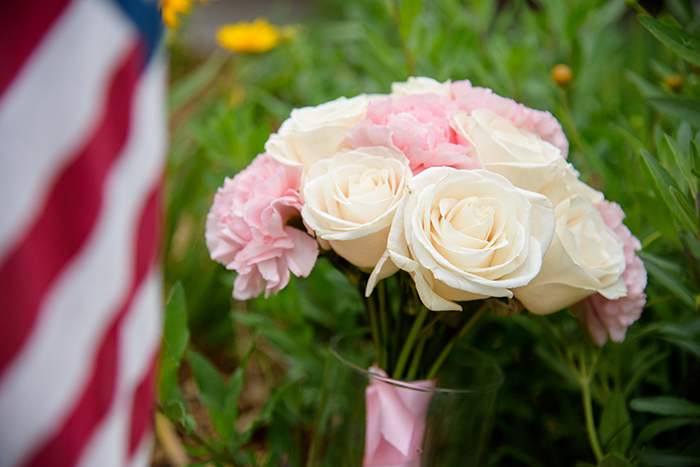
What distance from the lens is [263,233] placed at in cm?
35

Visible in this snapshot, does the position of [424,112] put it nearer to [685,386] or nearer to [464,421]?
[464,421]

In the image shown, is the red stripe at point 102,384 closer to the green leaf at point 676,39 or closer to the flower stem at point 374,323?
the flower stem at point 374,323

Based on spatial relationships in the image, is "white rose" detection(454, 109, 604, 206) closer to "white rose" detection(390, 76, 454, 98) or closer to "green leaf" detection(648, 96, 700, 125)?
"white rose" detection(390, 76, 454, 98)

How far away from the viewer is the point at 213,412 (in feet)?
1.55

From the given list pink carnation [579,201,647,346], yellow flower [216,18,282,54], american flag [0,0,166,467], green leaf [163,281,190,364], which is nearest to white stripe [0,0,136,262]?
american flag [0,0,166,467]

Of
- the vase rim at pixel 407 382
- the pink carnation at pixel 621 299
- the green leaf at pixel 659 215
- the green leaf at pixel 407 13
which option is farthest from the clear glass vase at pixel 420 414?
the green leaf at pixel 407 13

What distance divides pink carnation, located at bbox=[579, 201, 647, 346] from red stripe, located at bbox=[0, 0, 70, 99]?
0.38 metres

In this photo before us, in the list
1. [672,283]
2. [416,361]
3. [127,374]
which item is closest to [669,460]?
[672,283]

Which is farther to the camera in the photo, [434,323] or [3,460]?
[434,323]

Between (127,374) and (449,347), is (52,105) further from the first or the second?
(449,347)

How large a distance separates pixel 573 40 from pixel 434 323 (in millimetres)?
482

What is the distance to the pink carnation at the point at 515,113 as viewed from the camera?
40cm


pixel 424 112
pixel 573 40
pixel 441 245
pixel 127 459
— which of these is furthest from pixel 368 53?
pixel 127 459

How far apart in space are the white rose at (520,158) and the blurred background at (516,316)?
12 cm
